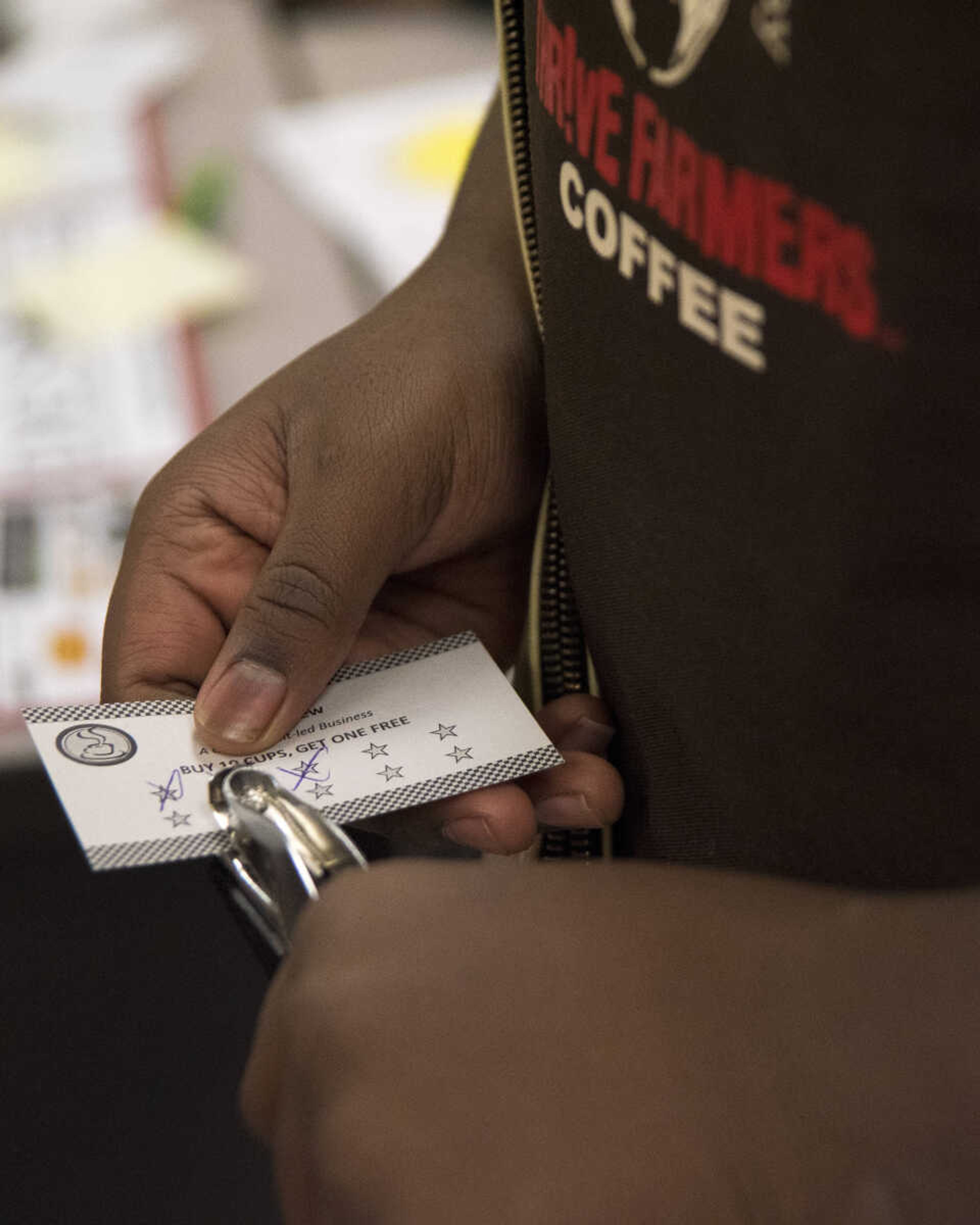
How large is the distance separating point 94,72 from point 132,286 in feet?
1.72

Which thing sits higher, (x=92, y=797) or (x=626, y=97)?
(x=626, y=97)

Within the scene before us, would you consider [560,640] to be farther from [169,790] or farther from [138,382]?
[138,382]

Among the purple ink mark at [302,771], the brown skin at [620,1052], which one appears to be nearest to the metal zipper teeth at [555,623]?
the purple ink mark at [302,771]

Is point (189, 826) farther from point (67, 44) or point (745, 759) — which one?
point (67, 44)

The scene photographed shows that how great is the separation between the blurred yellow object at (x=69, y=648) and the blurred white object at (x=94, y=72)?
809 mm

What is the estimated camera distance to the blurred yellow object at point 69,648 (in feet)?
3.02

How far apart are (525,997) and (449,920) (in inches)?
1.1

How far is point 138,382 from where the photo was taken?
114 centimetres

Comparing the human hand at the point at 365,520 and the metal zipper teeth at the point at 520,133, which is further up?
the metal zipper teeth at the point at 520,133

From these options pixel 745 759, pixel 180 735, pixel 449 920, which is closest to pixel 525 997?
pixel 449 920

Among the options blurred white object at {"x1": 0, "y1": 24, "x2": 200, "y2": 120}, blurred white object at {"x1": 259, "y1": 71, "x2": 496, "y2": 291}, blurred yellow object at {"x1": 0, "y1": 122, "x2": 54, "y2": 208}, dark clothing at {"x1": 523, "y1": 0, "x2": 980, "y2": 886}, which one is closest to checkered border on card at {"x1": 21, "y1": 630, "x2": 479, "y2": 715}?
dark clothing at {"x1": 523, "y1": 0, "x2": 980, "y2": 886}

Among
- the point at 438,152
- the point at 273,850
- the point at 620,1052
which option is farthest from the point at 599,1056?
the point at 438,152

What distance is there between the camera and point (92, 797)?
0.48 m

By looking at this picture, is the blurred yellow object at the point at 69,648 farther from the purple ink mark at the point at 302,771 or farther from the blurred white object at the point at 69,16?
the blurred white object at the point at 69,16
